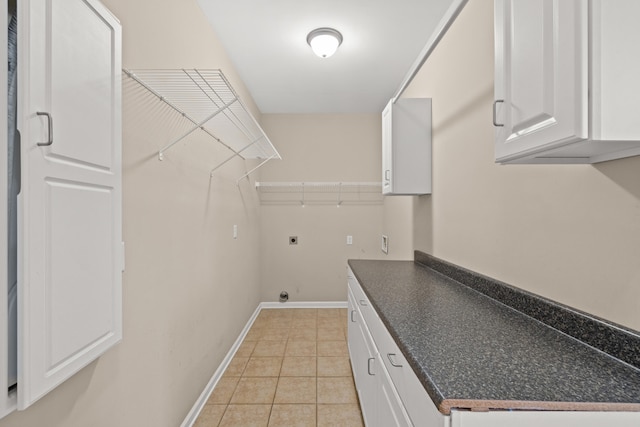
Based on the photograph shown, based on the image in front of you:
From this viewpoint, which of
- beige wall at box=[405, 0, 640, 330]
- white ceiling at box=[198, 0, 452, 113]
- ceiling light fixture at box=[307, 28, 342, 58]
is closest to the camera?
beige wall at box=[405, 0, 640, 330]

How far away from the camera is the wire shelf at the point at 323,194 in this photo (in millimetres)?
4012

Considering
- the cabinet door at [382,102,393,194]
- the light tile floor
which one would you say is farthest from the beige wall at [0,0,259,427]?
the cabinet door at [382,102,393,194]

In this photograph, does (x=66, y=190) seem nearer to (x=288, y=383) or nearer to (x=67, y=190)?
(x=67, y=190)

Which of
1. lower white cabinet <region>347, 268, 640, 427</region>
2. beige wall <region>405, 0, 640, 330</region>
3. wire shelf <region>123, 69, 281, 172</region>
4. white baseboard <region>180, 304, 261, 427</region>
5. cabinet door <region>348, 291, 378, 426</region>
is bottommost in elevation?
white baseboard <region>180, 304, 261, 427</region>

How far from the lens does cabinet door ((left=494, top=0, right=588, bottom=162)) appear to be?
26.4 inches

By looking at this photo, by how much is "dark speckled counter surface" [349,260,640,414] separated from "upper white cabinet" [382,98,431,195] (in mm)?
1059

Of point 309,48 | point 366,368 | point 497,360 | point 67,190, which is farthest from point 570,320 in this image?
point 309,48

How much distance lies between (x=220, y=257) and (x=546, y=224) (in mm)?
2064

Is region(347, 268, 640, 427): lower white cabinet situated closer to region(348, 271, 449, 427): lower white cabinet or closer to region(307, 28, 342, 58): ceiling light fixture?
region(348, 271, 449, 427): lower white cabinet

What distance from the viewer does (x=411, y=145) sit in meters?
2.32

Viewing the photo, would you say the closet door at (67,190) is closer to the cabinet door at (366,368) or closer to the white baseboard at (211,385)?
the cabinet door at (366,368)

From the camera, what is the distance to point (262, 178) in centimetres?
401

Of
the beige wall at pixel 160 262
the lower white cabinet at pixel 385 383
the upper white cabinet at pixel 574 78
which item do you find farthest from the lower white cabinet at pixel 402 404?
the beige wall at pixel 160 262

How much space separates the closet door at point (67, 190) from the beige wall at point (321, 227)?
9.96 feet
